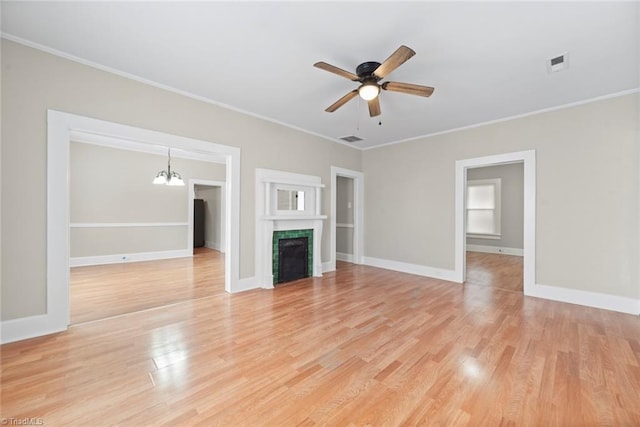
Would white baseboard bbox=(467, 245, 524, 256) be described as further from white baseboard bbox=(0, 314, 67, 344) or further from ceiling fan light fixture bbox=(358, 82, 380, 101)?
white baseboard bbox=(0, 314, 67, 344)

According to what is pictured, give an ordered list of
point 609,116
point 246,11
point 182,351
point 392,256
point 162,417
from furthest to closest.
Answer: point 392,256, point 609,116, point 182,351, point 246,11, point 162,417

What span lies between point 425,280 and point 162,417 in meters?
4.25

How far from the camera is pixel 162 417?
4.91ft

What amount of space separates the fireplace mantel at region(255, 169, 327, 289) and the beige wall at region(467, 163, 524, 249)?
5.74m

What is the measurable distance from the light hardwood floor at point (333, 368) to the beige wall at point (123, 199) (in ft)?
12.9

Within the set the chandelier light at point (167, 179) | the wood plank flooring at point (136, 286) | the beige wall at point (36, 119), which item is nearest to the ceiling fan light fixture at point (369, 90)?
the beige wall at point (36, 119)

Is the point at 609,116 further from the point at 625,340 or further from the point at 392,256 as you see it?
the point at 392,256

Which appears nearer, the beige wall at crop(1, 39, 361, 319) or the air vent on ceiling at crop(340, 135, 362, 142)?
the beige wall at crop(1, 39, 361, 319)

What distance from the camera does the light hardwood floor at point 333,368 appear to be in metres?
1.56

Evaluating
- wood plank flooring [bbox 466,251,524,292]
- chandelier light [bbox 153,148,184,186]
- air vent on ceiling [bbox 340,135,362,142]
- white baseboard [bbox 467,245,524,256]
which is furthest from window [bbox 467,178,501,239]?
chandelier light [bbox 153,148,184,186]

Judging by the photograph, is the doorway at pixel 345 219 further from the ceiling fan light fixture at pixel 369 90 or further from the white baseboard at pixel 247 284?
the ceiling fan light fixture at pixel 369 90

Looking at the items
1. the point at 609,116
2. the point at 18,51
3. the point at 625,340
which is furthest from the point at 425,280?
the point at 18,51

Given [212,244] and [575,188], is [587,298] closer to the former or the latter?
[575,188]

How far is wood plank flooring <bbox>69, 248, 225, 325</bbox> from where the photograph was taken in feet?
10.5
